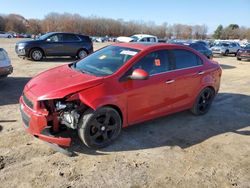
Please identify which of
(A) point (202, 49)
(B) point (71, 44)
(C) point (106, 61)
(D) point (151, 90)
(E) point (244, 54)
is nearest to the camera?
(D) point (151, 90)

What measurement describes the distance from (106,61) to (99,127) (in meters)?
1.34

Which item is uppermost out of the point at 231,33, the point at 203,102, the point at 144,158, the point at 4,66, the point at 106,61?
the point at 106,61

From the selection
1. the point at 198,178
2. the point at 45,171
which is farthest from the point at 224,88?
the point at 45,171

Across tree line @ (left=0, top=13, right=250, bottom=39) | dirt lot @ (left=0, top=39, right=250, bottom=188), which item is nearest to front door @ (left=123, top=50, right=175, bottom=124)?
dirt lot @ (left=0, top=39, right=250, bottom=188)

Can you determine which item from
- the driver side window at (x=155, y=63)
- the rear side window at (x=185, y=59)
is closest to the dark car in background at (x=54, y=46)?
the rear side window at (x=185, y=59)

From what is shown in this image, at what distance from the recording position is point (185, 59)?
19.8 ft

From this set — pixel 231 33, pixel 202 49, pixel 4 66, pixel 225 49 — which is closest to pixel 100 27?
pixel 231 33

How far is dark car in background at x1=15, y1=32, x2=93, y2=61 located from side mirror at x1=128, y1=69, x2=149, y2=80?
12.4 meters

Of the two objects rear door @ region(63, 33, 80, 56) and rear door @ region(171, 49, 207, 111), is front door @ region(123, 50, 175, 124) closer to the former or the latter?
rear door @ region(171, 49, 207, 111)

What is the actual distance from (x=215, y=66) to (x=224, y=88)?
12.0 ft

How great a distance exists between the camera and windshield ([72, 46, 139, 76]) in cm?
498

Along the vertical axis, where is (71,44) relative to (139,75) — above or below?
below

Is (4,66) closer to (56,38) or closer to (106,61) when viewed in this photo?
(106,61)

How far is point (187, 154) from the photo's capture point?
4695mm
